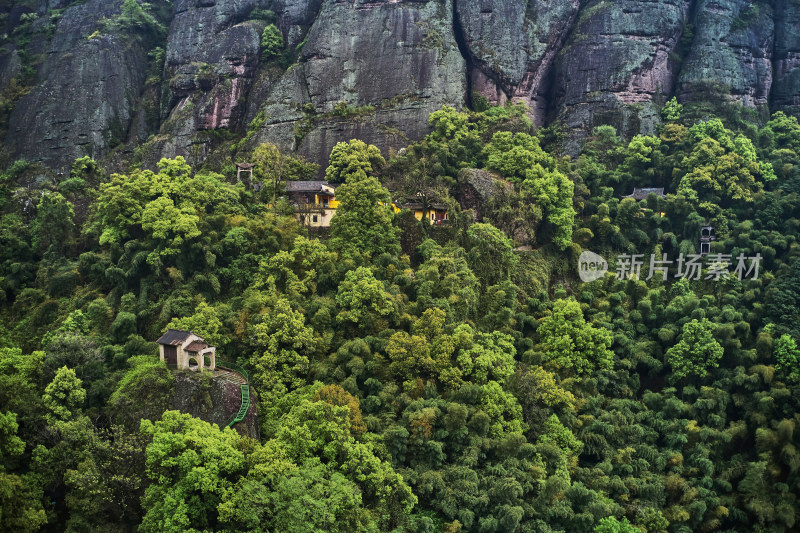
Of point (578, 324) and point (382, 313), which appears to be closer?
point (382, 313)

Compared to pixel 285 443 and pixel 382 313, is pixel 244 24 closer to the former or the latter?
pixel 382 313

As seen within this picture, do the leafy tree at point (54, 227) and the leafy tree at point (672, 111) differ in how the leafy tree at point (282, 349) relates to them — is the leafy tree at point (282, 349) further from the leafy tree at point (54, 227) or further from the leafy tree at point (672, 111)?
the leafy tree at point (672, 111)

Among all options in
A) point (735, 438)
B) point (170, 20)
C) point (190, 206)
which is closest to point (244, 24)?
point (170, 20)

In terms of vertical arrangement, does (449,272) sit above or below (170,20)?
below

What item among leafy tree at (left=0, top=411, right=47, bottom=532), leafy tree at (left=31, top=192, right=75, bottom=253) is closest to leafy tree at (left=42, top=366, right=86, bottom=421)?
leafy tree at (left=0, top=411, right=47, bottom=532)

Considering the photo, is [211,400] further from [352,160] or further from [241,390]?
[352,160]

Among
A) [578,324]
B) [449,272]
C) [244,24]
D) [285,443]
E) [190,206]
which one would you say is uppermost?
[244,24]
